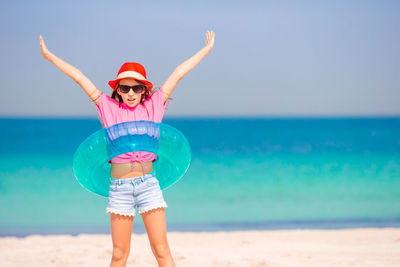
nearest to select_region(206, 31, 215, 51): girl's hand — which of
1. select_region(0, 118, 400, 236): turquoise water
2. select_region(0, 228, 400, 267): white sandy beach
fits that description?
select_region(0, 228, 400, 267): white sandy beach

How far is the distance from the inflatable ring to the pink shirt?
5cm

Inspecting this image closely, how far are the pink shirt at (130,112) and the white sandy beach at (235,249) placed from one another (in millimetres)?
1834

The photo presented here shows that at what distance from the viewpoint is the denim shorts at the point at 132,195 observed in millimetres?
3119

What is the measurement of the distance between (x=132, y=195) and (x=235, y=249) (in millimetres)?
2409

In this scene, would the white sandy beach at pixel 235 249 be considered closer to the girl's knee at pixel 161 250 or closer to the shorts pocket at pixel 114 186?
the girl's knee at pixel 161 250

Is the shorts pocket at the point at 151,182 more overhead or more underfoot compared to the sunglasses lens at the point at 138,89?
more underfoot

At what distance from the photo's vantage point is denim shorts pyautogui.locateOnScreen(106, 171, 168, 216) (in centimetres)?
312

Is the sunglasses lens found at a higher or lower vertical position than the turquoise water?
lower

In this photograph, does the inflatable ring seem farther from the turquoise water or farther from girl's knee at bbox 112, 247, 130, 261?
the turquoise water

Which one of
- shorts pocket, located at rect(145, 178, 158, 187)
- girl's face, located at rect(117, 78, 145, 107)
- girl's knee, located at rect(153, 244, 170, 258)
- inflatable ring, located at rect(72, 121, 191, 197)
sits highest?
girl's face, located at rect(117, 78, 145, 107)

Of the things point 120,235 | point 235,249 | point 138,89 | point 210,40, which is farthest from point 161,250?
point 235,249

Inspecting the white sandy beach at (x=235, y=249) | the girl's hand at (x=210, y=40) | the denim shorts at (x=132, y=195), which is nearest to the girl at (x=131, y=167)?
the denim shorts at (x=132, y=195)

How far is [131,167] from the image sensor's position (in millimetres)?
3152

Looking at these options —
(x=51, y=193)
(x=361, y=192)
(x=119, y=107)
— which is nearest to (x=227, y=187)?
(x=361, y=192)
